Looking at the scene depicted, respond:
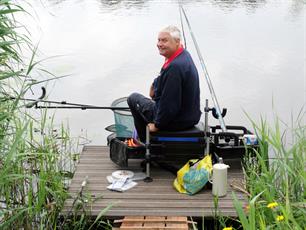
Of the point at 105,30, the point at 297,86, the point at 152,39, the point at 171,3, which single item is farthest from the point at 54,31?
the point at 297,86

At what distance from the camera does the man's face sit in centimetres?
334

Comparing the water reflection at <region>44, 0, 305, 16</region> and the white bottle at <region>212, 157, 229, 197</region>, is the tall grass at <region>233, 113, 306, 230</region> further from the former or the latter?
the water reflection at <region>44, 0, 305, 16</region>

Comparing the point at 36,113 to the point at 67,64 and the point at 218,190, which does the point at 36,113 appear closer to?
the point at 218,190

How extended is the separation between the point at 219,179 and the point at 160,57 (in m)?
5.24

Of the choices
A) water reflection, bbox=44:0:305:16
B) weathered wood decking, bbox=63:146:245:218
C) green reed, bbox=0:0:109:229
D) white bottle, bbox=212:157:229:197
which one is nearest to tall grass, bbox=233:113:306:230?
white bottle, bbox=212:157:229:197

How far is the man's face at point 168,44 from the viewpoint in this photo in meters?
3.34

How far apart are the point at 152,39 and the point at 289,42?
7.59ft

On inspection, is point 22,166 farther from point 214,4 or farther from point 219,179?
point 214,4

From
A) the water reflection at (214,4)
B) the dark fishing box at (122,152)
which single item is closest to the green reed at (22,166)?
the dark fishing box at (122,152)

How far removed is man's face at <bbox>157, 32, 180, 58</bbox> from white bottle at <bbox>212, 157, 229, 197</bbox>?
76cm

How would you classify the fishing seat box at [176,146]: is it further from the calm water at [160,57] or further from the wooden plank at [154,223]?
the calm water at [160,57]

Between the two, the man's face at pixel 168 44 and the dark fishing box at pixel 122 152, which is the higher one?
the man's face at pixel 168 44

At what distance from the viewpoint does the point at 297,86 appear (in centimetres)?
702

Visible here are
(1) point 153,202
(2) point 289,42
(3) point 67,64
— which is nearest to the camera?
(1) point 153,202
